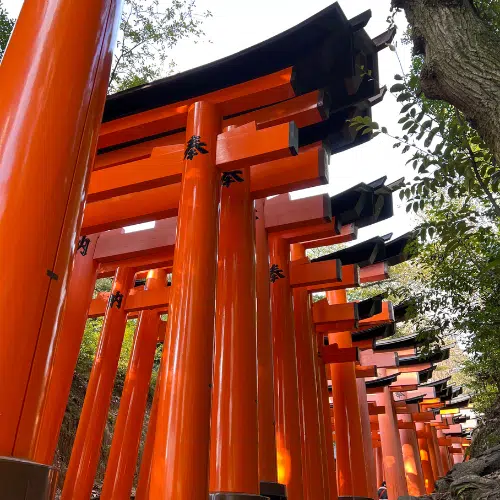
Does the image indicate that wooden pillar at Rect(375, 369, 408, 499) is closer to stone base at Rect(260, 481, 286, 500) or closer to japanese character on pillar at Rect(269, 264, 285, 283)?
japanese character on pillar at Rect(269, 264, 285, 283)

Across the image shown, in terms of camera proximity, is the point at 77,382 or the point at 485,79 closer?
the point at 485,79

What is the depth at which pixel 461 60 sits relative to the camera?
10.8ft

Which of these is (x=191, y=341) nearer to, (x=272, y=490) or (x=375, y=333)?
(x=272, y=490)

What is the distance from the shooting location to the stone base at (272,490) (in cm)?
501

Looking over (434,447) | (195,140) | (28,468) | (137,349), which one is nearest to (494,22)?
(195,140)

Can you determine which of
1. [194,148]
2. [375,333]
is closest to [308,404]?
[375,333]

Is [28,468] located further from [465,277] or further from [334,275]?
[334,275]

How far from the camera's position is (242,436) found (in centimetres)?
429

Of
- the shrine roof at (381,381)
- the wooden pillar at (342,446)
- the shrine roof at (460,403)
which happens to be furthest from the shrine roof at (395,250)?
the shrine roof at (460,403)

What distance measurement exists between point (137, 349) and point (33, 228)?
6.91 meters

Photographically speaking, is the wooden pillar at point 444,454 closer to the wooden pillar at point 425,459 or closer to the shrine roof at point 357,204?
the wooden pillar at point 425,459

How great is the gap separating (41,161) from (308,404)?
6532 mm

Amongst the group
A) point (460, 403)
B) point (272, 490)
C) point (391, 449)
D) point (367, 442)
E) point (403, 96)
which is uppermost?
point (460, 403)

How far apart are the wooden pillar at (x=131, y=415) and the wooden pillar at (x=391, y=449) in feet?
27.3
